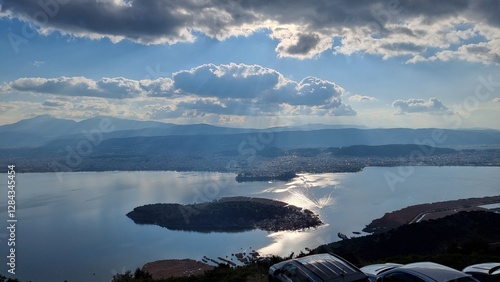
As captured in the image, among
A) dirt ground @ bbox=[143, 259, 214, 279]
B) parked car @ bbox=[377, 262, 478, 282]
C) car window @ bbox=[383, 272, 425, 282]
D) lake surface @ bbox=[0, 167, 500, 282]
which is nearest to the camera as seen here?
parked car @ bbox=[377, 262, 478, 282]

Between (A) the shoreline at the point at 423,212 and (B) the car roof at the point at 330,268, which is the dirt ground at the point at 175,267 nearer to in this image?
(A) the shoreline at the point at 423,212

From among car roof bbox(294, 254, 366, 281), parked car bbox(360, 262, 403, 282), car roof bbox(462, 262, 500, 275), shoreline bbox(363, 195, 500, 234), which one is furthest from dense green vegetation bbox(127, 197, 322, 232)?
car roof bbox(294, 254, 366, 281)

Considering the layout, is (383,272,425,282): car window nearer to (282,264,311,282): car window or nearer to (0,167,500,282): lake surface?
(282,264,311,282): car window

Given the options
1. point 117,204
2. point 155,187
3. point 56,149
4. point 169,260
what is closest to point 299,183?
point 155,187

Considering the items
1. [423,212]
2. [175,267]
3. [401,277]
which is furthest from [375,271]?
[423,212]

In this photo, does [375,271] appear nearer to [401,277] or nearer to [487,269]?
[401,277]

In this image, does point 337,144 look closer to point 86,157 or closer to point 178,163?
point 178,163
